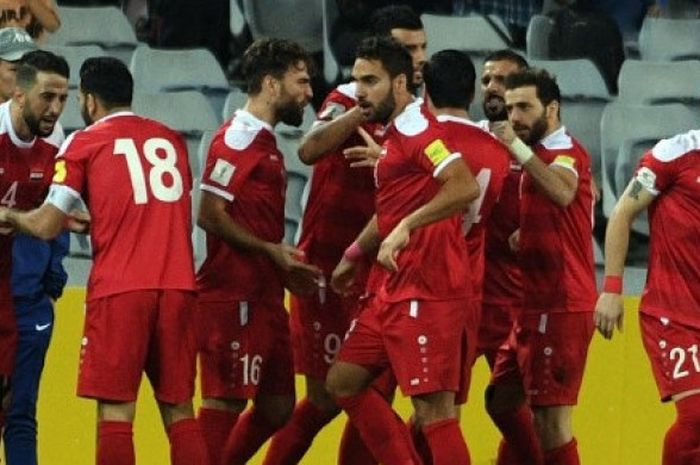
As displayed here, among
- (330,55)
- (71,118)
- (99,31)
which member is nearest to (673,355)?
(330,55)

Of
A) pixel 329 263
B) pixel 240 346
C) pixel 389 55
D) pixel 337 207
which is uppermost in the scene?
pixel 389 55

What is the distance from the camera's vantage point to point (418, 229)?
23.6ft

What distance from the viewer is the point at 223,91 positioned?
10.1 metres

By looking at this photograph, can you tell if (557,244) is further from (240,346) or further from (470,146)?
(240,346)

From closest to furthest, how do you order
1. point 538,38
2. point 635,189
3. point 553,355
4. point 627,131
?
point 635,189, point 553,355, point 627,131, point 538,38

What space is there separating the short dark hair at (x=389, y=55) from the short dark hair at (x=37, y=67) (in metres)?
1.10

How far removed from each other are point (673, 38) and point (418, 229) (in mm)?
3404

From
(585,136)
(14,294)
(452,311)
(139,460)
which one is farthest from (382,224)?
(585,136)

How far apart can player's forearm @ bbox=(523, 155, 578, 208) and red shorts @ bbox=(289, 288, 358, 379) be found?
2.92 ft

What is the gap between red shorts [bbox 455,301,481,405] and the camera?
734cm

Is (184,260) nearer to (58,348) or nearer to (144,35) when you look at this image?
(58,348)

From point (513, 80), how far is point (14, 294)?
2085mm

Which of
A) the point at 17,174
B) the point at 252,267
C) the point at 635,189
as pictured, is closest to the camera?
the point at 635,189

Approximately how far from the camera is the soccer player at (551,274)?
25.8 ft
